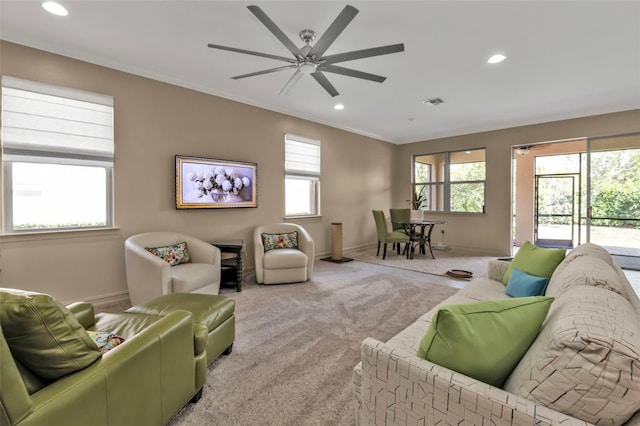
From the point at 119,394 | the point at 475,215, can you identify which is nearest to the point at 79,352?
the point at 119,394

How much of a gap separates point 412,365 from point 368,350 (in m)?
0.19

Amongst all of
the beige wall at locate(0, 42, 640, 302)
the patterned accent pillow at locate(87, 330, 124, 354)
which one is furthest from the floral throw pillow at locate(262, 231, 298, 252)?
the patterned accent pillow at locate(87, 330, 124, 354)

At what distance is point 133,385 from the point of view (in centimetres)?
113

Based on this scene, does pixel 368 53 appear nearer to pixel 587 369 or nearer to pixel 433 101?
pixel 587 369

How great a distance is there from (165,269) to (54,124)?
199 cm

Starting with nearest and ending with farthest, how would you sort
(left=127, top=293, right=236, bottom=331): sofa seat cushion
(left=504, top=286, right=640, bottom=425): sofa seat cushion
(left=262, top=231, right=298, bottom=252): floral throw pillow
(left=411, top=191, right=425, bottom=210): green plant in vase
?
(left=504, top=286, right=640, bottom=425): sofa seat cushion < (left=127, top=293, right=236, bottom=331): sofa seat cushion < (left=262, top=231, right=298, bottom=252): floral throw pillow < (left=411, top=191, right=425, bottom=210): green plant in vase

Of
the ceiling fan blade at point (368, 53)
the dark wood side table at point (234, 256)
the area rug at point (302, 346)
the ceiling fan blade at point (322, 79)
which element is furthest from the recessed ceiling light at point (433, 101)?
the dark wood side table at point (234, 256)

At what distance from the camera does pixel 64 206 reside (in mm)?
3084

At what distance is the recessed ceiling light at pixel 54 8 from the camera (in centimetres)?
231

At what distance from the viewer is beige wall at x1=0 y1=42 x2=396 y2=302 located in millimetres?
2848

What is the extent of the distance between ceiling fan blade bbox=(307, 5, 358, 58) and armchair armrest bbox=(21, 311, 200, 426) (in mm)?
2159

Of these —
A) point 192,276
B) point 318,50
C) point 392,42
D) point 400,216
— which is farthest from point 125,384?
point 400,216

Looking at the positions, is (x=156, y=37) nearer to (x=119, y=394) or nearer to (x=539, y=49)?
(x=119, y=394)

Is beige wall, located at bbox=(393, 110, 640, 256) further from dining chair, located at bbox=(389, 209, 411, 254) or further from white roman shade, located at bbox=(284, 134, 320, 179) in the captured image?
white roman shade, located at bbox=(284, 134, 320, 179)
